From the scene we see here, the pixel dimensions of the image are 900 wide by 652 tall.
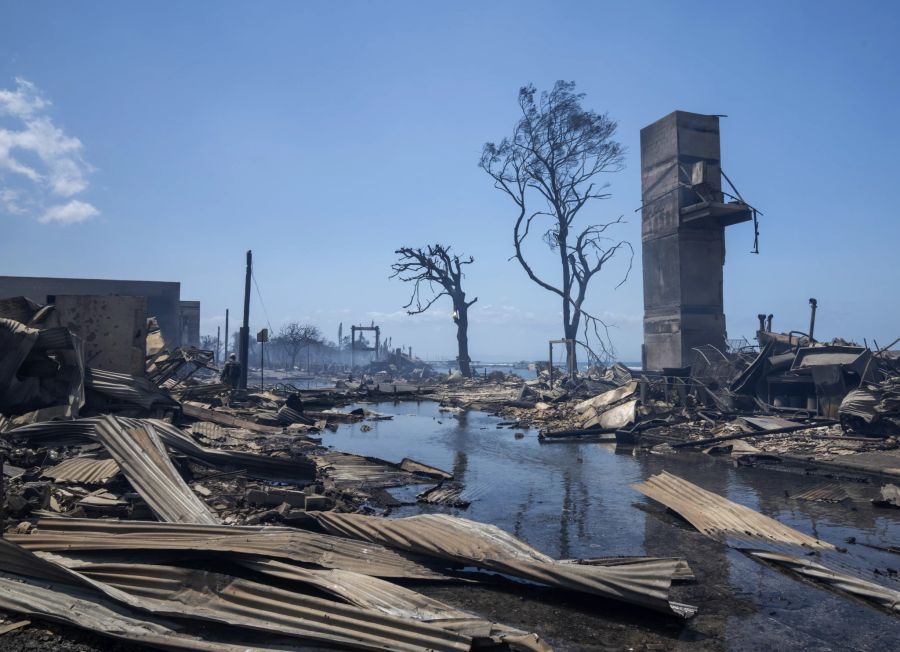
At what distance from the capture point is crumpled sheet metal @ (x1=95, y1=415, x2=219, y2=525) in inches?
188

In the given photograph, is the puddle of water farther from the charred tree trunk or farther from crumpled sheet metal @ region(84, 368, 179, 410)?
the charred tree trunk

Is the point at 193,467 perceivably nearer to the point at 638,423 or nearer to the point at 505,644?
the point at 505,644

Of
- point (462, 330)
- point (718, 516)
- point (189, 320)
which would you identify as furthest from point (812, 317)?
point (189, 320)

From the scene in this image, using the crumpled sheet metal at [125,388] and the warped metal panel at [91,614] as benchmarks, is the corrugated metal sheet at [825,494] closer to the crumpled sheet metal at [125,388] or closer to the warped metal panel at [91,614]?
the warped metal panel at [91,614]

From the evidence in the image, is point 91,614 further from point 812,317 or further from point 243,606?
point 812,317

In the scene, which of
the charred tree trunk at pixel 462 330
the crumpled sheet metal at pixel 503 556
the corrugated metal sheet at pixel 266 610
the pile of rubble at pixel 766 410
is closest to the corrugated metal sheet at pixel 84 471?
the crumpled sheet metal at pixel 503 556

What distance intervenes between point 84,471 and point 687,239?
1864cm

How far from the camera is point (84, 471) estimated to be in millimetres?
6027

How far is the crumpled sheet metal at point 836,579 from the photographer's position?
12.8 ft

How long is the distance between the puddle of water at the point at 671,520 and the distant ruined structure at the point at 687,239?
9156 millimetres

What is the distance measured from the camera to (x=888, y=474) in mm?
8133

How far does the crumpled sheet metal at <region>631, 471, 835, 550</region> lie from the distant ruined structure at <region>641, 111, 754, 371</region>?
44.1ft

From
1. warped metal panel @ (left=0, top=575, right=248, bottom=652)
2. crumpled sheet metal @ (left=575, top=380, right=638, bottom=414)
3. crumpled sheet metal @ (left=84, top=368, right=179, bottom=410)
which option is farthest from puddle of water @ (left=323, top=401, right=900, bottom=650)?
crumpled sheet metal @ (left=84, top=368, right=179, bottom=410)

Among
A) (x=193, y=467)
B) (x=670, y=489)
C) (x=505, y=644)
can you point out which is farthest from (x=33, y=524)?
(x=670, y=489)
